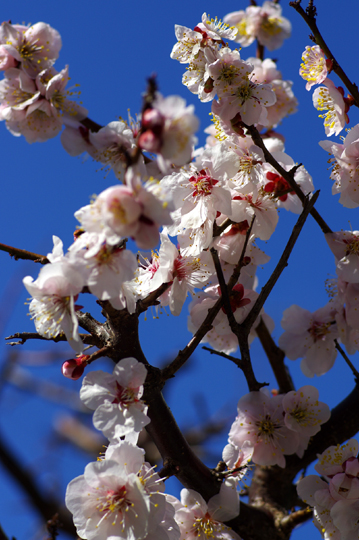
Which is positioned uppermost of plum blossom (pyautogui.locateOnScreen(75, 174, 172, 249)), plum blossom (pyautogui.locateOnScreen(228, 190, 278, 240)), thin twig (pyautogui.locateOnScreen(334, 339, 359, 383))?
plum blossom (pyautogui.locateOnScreen(228, 190, 278, 240))

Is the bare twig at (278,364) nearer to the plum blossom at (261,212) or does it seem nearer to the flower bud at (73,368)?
the plum blossom at (261,212)

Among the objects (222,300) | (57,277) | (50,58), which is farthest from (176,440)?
(50,58)

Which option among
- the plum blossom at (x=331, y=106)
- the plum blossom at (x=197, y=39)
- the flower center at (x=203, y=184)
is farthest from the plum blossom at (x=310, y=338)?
the plum blossom at (x=197, y=39)

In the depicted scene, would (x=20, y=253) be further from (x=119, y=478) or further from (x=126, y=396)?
(x=119, y=478)

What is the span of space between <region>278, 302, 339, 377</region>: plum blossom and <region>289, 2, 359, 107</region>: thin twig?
90 centimetres

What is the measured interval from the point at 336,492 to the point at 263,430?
31 cm

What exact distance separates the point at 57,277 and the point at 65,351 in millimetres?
3135

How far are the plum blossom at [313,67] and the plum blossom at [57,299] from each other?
127cm

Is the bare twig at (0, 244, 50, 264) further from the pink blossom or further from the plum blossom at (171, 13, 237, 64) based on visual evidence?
the pink blossom

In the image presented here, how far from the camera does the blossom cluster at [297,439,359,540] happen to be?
1.63m

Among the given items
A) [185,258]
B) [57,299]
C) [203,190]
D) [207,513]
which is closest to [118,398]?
[57,299]

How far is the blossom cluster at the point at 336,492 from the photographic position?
163cm

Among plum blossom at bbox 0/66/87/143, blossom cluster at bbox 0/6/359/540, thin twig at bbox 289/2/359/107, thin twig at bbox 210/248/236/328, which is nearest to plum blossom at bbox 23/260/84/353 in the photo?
blossom cluster at bbox 0/6/359/540

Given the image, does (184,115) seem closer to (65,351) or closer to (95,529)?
(95,529)
